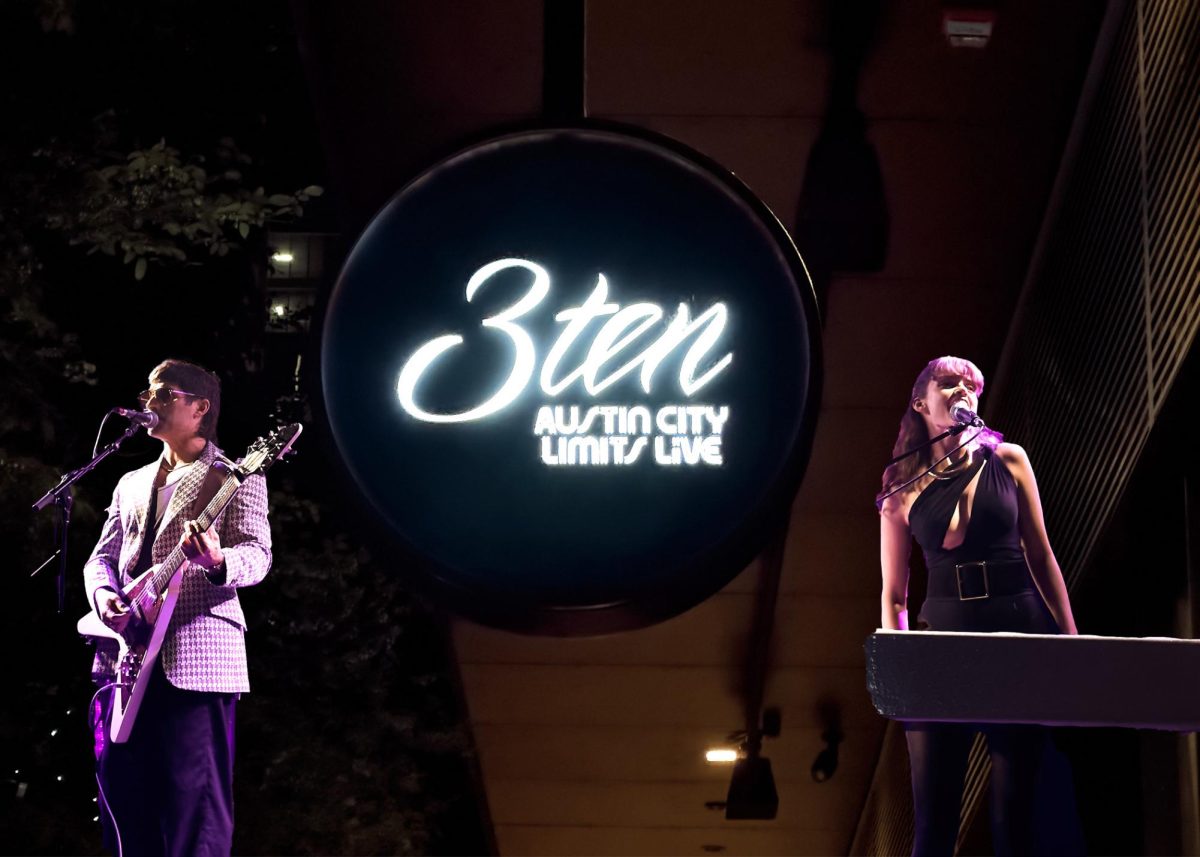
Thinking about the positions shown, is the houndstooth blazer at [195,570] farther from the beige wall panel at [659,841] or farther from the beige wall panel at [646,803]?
the beige wall panel at [659,841]

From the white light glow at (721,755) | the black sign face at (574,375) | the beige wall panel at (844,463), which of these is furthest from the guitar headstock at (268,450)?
the white light glow at (721,755)

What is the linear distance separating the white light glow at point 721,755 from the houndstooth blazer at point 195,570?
7.45 meters

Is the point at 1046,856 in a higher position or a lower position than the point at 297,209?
lower

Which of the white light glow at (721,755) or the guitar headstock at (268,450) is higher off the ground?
the white light glow at (721,755)

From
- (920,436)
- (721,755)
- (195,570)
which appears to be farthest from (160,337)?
(721,755)

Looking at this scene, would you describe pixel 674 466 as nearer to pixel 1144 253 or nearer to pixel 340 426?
pixel 340 426

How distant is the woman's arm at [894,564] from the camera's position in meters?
4.23

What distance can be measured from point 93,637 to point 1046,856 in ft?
9.62

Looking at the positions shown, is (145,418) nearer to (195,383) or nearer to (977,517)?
(195,383)

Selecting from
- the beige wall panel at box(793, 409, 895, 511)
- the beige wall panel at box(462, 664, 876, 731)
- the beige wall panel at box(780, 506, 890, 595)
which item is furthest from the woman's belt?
the beige wall panel at box(462, 664, 876, 731)

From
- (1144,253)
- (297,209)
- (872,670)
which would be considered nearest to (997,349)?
(1144,253)

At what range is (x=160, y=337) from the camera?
7340mm

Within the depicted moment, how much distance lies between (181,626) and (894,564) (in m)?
2.24

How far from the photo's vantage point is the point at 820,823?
13383 mm
